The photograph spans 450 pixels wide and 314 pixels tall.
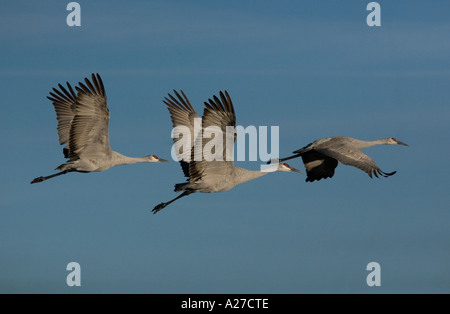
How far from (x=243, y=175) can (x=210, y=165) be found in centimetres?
126

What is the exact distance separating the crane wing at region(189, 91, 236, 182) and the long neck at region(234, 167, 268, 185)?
475 mm

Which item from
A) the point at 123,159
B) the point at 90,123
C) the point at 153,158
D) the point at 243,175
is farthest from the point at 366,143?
the point at 90,123

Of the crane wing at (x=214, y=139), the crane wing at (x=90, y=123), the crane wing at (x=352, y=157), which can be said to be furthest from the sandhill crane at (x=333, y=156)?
the crane wing at (x=90, y=123)

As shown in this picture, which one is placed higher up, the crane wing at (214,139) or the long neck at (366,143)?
the long neck at (366,143)

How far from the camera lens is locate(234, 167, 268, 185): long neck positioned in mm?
21609

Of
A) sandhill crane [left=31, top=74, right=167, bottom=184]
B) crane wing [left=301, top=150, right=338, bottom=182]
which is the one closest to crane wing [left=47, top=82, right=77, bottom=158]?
sandhill crane [left=31, top=74, right=167, bottom=184]

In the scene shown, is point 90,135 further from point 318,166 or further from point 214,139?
point 318,166

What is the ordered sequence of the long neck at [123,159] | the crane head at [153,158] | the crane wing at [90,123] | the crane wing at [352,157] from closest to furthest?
the crane wing at [352,157] → the crane wing at [90,123] → the long neck at [123,159] → the crane head at [153,158]

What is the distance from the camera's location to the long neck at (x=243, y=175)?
2161cm

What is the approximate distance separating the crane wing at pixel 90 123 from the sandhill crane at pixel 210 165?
199 centimetres

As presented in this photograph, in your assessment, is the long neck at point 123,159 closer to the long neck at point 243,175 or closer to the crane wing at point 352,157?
the long neck at point 243,175

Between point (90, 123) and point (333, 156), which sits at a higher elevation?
point (90, 123)

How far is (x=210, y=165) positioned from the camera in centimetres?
2088
